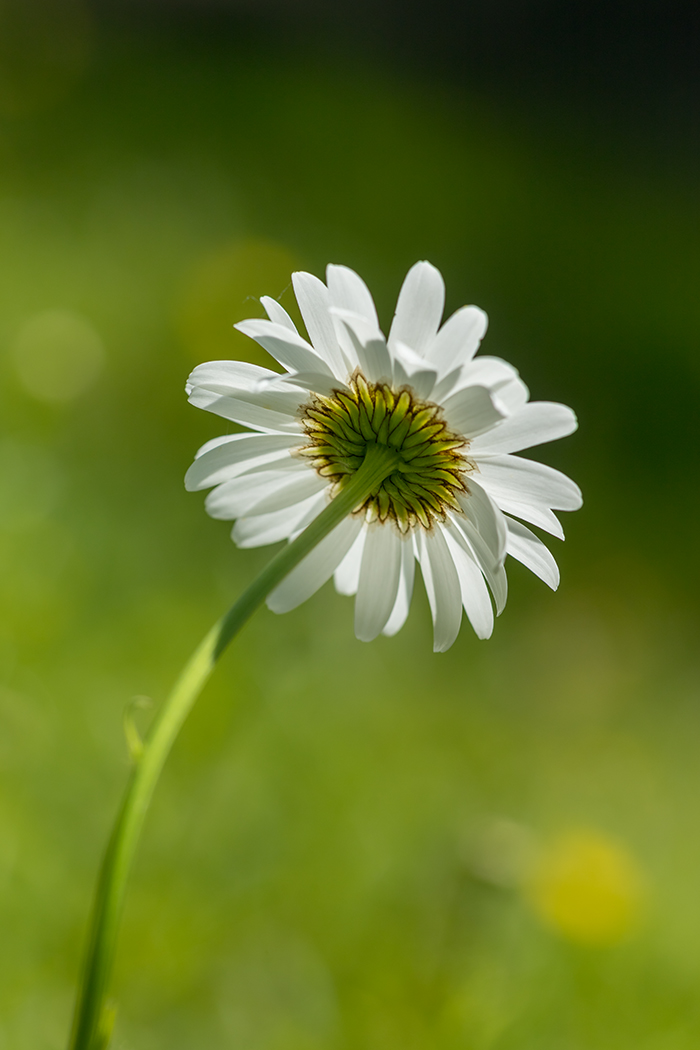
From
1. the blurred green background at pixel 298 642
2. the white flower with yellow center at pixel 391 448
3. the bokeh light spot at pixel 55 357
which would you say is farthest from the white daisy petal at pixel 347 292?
the bokeh light spot at pixel 55 357

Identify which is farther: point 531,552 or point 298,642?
point 298,642

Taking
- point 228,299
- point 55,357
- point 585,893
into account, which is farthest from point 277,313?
point 228,299

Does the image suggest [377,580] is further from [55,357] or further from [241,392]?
[55,357]

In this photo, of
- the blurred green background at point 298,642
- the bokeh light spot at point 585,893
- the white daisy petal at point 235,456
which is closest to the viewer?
the white daisy petal at point 235,456

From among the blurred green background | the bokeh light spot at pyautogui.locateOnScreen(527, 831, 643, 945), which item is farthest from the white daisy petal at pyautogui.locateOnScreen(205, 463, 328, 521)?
the bokeh light spot at pyautogui.locateOnScreen(527, 831, 643, 945)

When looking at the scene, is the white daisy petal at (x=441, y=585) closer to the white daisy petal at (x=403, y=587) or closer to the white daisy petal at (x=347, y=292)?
the white daisy petal at (x=403, y=587)

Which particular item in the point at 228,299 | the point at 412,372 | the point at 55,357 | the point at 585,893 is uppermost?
the point at 228,299

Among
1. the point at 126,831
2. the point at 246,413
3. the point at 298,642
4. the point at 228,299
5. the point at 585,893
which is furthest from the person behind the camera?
the point at 228,299

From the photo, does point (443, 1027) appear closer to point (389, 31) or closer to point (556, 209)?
point (556, 209)
